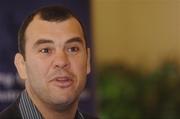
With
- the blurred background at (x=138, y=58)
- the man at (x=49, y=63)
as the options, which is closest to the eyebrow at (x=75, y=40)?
the man at (x=49, y=63)

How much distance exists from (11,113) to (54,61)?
0.22 ft

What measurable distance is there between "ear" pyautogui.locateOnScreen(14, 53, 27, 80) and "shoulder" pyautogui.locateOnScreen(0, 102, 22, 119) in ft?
0.10

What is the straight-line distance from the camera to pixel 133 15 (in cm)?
113

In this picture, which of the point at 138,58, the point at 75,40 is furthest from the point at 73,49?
the point at 138,58

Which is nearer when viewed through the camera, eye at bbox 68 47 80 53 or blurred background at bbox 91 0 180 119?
eye at bbox 68 47 80 53

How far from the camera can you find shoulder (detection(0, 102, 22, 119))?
1.28 feet

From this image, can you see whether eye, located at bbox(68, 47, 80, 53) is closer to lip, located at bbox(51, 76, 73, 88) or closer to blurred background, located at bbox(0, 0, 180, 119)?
lip, located at bbox(51, 76, 73, 88)

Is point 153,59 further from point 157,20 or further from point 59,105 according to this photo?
point 59,105

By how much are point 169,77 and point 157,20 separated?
16 cm

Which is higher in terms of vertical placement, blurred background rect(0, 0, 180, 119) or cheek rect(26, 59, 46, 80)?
cheek rect(26, 59, 46, 80)

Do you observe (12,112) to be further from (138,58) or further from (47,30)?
(138,58)

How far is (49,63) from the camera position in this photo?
0.39 metres

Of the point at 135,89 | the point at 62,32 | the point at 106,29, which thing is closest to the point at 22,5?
the point at 62,32

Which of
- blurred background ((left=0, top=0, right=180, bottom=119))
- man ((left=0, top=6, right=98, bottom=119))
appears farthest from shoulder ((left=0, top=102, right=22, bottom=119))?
blurred background ((left=0, top=0, right=180, bottom=119))
